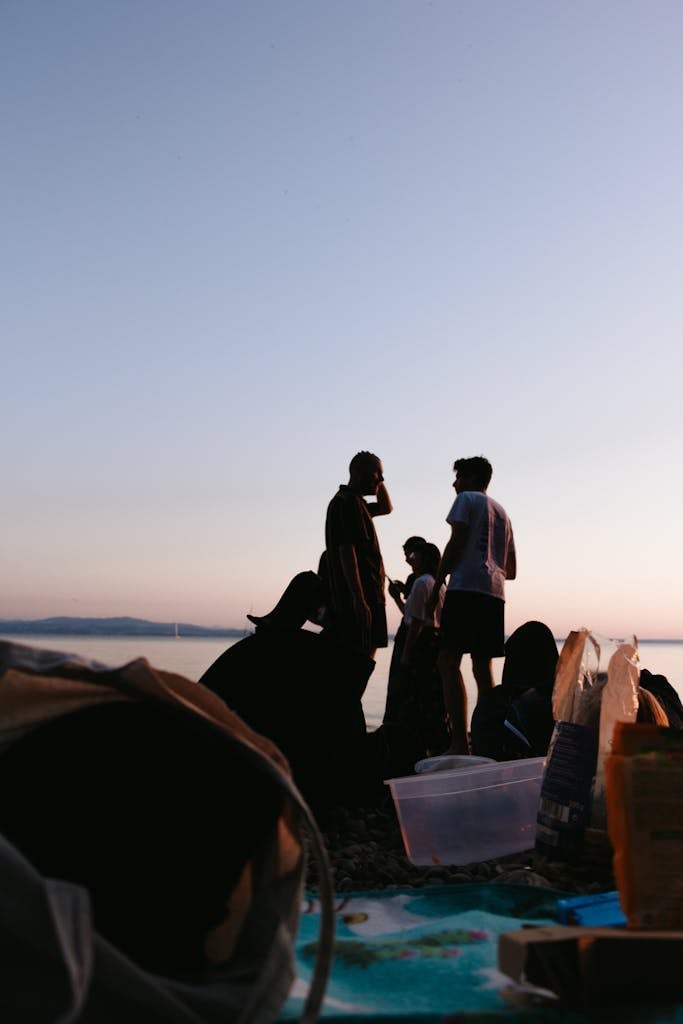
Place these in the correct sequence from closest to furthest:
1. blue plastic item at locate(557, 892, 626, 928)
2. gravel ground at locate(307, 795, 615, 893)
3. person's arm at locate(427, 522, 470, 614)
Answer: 1. blue plastic item at locate(557, 892, 626, 928)
2. gravel ground at locate(307, 795, 615, 893)
3. person's arm at locate(427, 522, 470, 614)

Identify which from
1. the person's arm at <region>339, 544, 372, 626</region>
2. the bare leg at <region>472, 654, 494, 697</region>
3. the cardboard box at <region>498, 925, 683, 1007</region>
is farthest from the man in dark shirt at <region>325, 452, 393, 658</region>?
the cardboard box at <region>498, 925, 683, 1007</region>

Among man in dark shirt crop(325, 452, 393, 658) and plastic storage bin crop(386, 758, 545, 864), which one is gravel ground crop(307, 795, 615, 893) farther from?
man in dark shirt crop(325, 452, 393, 658)

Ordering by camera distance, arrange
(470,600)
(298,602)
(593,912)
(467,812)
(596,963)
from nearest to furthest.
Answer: (596,963), (593,912), (467,812), (298,602), (470,600)

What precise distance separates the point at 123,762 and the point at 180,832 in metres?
0.14

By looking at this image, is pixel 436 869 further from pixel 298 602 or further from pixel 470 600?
pixel 470 600

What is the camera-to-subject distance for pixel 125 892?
1.39m

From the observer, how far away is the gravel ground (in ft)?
8.91

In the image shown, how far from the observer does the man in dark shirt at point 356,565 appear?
4.75 meters

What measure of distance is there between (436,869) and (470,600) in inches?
78.9

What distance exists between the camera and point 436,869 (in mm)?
2994

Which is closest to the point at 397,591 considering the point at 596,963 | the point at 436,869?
the point at 436,869

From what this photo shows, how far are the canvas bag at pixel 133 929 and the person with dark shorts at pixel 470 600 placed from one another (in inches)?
130

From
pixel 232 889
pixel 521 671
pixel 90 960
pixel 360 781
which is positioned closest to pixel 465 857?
pixel 360 781

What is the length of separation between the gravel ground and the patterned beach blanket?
18 cm
